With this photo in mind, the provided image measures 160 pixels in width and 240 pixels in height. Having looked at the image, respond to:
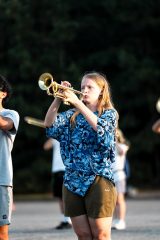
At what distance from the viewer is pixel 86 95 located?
741 centimetres

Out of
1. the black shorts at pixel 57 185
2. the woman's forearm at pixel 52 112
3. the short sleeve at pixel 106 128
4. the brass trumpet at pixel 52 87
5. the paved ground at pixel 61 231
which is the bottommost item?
the paved ground at pixel 61 231

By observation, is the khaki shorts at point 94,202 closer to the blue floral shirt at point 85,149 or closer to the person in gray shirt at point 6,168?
the blue floral shirt at point 85,149

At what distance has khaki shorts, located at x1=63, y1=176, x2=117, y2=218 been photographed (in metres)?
7.24

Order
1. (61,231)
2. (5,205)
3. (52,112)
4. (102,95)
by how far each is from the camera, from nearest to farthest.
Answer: (52,112)
(102,95)
(5,205)
(61,231)

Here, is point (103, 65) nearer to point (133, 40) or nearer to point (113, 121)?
point (133, 40)

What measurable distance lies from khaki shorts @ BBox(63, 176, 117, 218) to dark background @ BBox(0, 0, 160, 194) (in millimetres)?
28906

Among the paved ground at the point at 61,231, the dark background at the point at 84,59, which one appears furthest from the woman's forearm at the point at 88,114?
the dark background at the point at 84,59

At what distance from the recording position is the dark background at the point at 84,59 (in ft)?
122

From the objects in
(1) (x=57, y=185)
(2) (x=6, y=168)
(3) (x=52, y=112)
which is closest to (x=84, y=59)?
(1) (x=57, y=185)

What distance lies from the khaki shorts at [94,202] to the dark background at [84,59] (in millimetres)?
28906

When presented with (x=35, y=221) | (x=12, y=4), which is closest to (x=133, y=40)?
(x=12, y=4)

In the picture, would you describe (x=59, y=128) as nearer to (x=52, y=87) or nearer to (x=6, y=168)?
(x=52, y=87)

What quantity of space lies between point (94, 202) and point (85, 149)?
45 centimetres

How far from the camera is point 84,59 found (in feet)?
128
